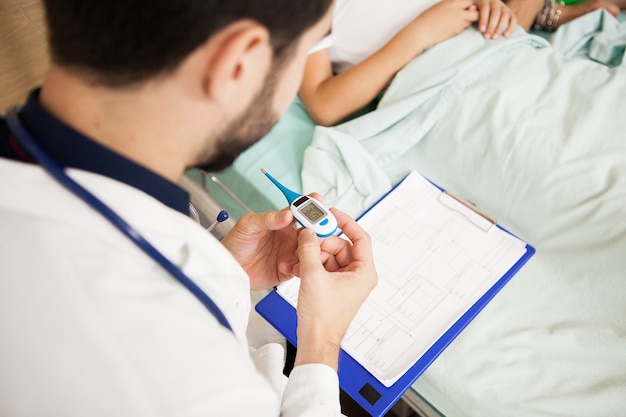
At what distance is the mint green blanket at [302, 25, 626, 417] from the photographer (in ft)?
2.88

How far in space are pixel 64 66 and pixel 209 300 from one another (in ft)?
0.97

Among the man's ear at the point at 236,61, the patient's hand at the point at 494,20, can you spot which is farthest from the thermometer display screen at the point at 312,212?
the patient's hand at the point at 494,20

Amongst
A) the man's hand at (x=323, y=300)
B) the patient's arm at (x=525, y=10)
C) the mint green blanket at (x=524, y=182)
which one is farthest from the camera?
the patient's arm at (x=525, y=10)

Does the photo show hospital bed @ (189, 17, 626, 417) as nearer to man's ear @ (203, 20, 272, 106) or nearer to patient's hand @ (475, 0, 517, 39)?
patient's hand @ (475, 0, 517, 39)

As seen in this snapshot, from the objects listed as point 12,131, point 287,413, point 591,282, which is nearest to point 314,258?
point 287,413

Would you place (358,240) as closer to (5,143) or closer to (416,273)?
(416,273)

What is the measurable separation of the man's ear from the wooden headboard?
135 cm

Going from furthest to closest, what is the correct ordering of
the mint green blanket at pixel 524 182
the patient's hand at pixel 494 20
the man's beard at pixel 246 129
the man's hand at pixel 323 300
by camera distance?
the patient's hand at pixel 494 20
the mint green blanket at pixel 524 182
the man's hand at pixel 323 300
the man's beard at pixel 246 129

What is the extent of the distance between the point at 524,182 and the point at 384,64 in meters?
0.43

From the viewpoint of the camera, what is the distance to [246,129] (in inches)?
25.5

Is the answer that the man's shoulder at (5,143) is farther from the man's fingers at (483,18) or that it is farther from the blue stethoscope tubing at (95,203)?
the man's fingers at (483,18)

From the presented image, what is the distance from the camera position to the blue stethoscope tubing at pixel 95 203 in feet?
1.67

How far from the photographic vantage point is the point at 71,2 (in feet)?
1.67

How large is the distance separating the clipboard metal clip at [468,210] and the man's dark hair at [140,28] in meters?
0.65
